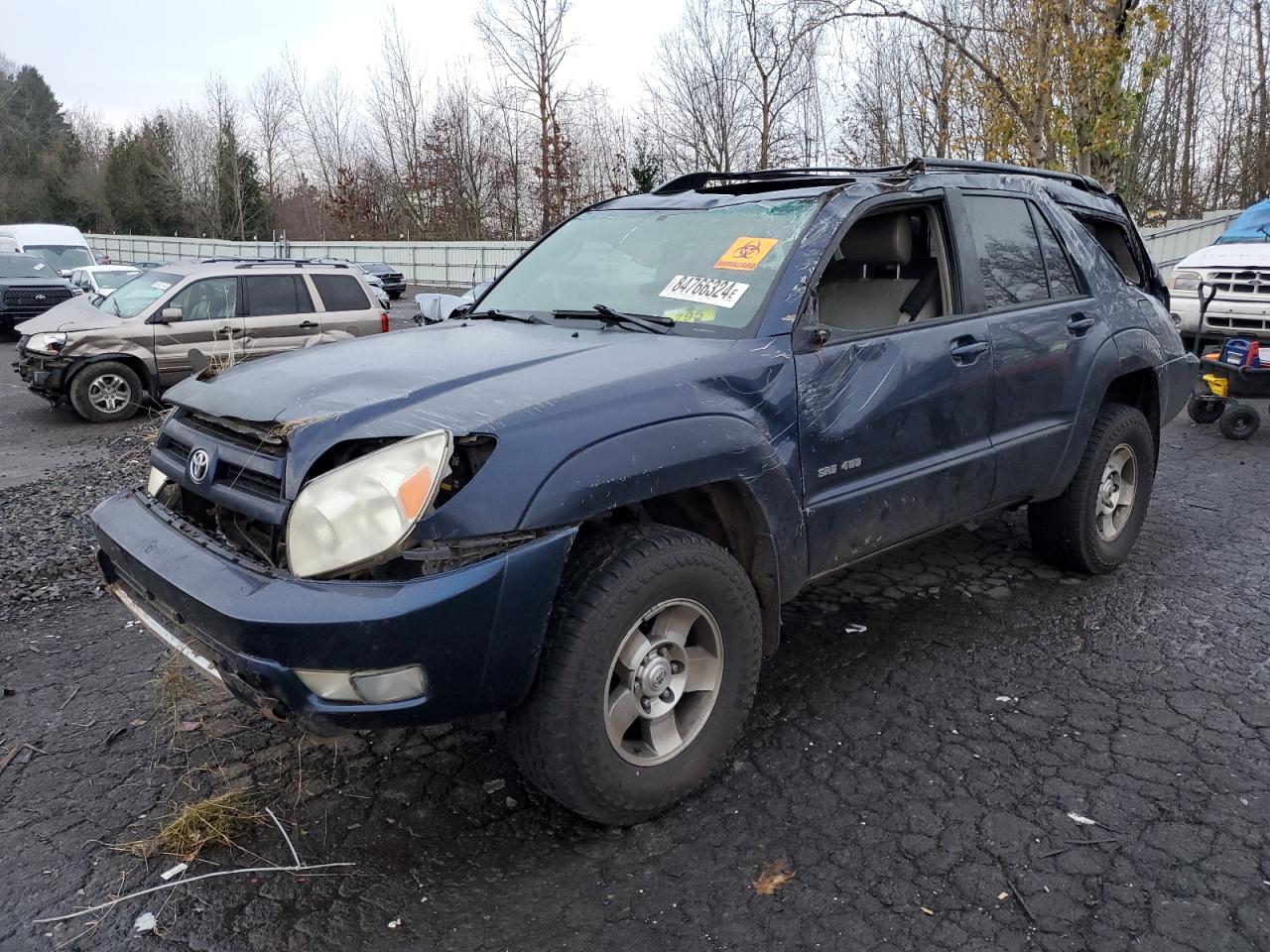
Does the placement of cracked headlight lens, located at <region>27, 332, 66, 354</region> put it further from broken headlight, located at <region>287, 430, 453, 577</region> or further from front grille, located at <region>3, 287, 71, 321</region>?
broken headlight, located at <region>287, 430, 453, 577</region>

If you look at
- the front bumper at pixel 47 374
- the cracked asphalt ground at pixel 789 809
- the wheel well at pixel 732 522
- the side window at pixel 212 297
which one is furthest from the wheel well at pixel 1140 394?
the front bumper at pixel 47 374

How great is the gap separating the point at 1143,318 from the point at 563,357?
127 inches

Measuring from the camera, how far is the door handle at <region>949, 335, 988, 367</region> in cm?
372

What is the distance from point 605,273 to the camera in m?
3.88

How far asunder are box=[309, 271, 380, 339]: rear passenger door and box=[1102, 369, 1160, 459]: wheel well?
875 cm

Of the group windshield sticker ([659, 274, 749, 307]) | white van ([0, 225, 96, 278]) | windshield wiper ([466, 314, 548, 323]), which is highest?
white van ([0, 225, 96, 278])

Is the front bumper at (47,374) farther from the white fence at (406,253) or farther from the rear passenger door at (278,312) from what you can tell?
the white fence at (406,253)

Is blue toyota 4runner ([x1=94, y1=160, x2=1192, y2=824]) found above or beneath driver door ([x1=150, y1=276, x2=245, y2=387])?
beneath

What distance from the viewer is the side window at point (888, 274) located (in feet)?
12.6

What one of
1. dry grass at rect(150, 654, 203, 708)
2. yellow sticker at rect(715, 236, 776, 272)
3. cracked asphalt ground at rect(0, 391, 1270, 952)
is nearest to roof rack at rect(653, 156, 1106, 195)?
yellow sticker at rect(715, 236, 776, 272)

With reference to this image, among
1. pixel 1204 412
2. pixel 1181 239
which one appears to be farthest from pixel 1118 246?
pixel 1181 239

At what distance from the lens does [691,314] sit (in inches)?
134

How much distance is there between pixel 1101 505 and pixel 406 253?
115 feet

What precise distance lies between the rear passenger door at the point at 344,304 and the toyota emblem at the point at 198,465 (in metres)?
8.76
